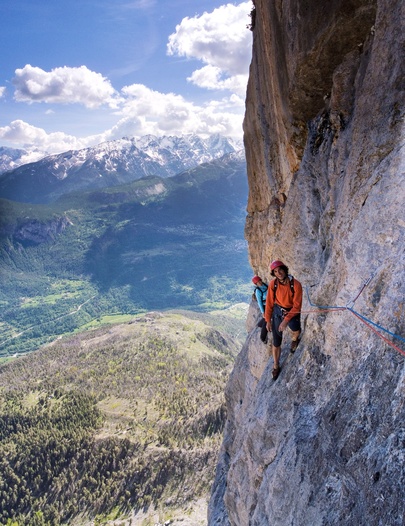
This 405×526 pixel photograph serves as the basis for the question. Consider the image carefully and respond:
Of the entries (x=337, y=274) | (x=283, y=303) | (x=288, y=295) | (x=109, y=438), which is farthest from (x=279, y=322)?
(x=109, y=438)

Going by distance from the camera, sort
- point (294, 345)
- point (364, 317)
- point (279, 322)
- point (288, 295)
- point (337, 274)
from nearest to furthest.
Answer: point (364, 317) < point (337, 274) < point (288, 295) < point (279, 322) < point (294, 345)

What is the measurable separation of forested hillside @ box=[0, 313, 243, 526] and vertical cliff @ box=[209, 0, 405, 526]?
225ft

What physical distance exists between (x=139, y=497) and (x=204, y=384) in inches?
1710

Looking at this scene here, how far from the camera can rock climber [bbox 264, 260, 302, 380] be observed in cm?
1167

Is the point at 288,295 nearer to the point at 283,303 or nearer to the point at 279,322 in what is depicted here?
the point at 283,303

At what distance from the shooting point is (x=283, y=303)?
1224 cm

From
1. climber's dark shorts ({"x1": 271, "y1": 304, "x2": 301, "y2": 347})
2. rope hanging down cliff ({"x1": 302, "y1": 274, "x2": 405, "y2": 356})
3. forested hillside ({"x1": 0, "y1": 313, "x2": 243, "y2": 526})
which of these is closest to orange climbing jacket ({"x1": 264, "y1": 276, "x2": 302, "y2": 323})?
climber's dark shorts ({"x1": 271, "y1": 304, "x2": 301, "y2": 347})

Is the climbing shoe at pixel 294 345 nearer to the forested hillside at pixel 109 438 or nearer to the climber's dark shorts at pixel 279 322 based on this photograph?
the climber's dark shorts at pixel 279 322

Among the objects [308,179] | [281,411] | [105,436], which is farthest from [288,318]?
[105,436]

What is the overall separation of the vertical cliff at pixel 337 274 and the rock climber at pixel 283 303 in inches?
23.6

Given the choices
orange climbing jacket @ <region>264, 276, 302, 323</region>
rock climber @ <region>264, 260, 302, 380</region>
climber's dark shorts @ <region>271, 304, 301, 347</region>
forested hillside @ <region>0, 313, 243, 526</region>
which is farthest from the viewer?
forested hillside @ <region>0, 313, 243, 526</region>

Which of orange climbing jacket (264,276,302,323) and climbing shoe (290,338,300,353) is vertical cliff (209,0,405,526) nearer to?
climbing shoe (290,338,300,353)

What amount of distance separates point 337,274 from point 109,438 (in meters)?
92.0

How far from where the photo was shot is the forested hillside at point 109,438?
246 feet
